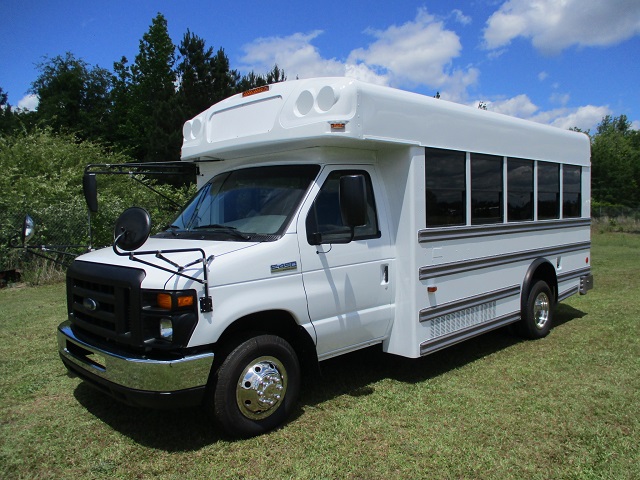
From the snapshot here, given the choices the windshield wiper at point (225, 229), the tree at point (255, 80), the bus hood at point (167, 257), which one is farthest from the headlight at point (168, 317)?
the tree at point (255, 80)

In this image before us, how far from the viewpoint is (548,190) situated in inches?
283

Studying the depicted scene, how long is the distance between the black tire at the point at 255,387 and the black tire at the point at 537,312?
12.3 feet

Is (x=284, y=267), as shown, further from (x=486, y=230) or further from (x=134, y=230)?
(x=486, y=230)

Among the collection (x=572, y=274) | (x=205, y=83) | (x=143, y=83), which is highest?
(x=143, y=83)

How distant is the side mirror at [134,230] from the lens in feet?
11.5

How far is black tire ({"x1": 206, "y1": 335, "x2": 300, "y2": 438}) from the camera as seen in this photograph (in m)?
3.85

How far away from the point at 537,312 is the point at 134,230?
5.57m

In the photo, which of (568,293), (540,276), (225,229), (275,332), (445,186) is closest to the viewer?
(275,332)

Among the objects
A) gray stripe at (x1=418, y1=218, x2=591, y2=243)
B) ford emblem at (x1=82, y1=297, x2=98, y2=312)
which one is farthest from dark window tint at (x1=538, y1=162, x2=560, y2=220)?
ford emblem at (x1=82, y1=297, x2=98, y2=312)

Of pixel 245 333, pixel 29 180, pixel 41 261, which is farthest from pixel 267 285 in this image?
pixel 29 180

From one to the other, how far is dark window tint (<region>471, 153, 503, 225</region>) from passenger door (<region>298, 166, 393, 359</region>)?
1.38m

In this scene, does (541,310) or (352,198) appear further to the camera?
(541,310)

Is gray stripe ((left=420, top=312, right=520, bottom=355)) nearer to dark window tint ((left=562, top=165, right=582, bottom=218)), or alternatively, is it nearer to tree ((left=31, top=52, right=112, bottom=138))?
dark window tint ((left=562, top=165, right=582, bottom=218))

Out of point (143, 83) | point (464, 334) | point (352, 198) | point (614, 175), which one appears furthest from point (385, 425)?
point (614, 175)
